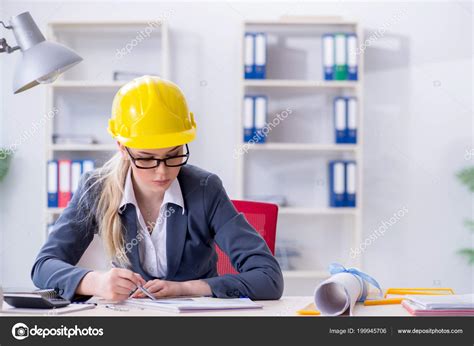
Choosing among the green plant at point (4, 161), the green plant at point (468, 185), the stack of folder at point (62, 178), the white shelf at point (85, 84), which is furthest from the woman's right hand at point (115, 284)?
the green plant at point (468, 185)

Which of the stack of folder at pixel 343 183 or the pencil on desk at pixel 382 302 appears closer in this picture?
the pencil on desk at pixel 382 302

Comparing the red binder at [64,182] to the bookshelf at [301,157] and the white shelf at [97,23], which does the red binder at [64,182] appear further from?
the bookshelf at [301,157]

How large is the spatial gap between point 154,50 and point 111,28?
29cm

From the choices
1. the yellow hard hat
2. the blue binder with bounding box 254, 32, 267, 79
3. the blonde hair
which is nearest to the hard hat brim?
the yellow hard hat

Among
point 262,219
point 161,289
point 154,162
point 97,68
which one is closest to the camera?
point 161,289

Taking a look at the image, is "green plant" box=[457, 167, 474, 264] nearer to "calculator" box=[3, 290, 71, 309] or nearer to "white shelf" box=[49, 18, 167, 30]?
"white shelf" box=[49, 18, 167, 30]

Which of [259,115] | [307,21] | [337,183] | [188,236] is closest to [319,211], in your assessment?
[337,183]

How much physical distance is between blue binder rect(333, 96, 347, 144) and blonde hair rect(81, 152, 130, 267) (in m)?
2.28

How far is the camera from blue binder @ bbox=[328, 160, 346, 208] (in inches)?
155

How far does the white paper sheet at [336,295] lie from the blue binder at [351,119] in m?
2.58

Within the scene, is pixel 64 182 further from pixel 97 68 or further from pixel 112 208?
pixel 112 208

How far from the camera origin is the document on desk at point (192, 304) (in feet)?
4.37

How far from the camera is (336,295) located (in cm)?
141

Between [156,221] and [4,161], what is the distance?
8.69ft
